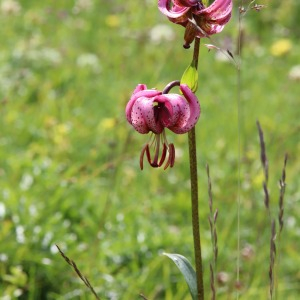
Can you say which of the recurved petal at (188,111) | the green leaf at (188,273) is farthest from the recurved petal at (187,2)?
the green leaf at (188,273)

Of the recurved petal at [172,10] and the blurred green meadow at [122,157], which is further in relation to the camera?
the blurred green meadow at [122,157]

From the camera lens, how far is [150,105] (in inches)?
45.2

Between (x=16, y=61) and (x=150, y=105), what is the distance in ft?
9.78

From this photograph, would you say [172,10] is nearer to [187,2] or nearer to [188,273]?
[187,2]

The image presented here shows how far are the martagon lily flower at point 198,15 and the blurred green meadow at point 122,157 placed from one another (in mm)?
378

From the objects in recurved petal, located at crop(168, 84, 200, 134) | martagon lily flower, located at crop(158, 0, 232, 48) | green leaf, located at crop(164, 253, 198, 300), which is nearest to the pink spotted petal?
martagon lily flower, located at crop(158, 0, 232, 48)

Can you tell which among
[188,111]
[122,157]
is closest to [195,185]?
[188,111]

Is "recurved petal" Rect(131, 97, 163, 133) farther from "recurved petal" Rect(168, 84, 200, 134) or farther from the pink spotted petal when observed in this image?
the pink spotted petal

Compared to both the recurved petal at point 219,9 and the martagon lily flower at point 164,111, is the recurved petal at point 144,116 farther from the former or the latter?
the recurved petal at point 219,9

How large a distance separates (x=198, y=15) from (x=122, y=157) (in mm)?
1047

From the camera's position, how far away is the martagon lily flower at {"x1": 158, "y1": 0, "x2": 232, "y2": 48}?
1.17 metres

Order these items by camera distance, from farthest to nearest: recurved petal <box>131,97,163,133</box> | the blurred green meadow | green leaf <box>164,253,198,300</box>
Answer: the blurred green meadow < green leaf <box>164,253,198,300</box> < recurved petal <box>131,97,163,133</box>

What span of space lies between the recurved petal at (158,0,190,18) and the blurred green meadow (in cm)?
40

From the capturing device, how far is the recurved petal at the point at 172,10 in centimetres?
118
